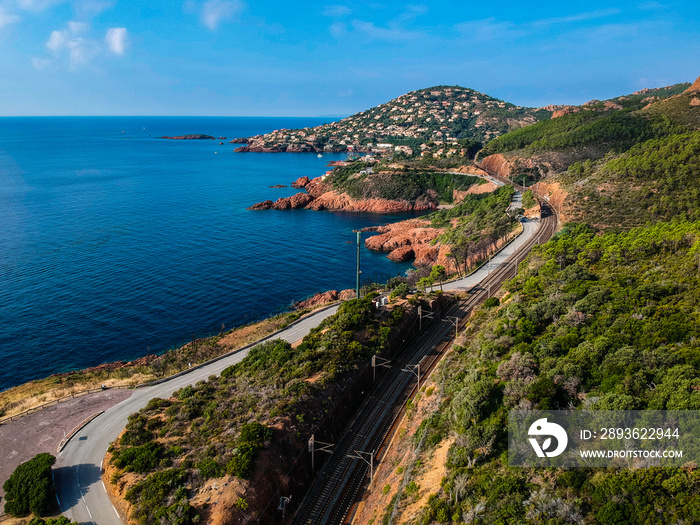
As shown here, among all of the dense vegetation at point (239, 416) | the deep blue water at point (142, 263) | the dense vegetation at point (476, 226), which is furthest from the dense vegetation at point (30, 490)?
the dense vegetation at point (476, 226)

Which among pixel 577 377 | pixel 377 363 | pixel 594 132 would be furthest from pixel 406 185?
pixel 577 377

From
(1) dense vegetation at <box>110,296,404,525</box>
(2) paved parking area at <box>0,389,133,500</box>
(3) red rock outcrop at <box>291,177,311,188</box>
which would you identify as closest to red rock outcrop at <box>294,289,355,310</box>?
(1) dense vegetation at <box>110,296,404,525</box>

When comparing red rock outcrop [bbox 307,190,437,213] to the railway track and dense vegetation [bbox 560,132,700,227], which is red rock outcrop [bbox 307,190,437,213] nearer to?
dense vegetation [bbox 560,132,700,227]

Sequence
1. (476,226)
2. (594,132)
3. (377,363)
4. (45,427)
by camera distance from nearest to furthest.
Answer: (45,427), (377,363), (476,226), (594,132)

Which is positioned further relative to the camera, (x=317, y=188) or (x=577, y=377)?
(x=317, y=188)

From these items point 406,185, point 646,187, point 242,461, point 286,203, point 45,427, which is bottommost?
point 45,427

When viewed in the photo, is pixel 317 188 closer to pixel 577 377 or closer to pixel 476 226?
pixel 476 226

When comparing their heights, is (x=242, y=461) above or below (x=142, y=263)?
above
